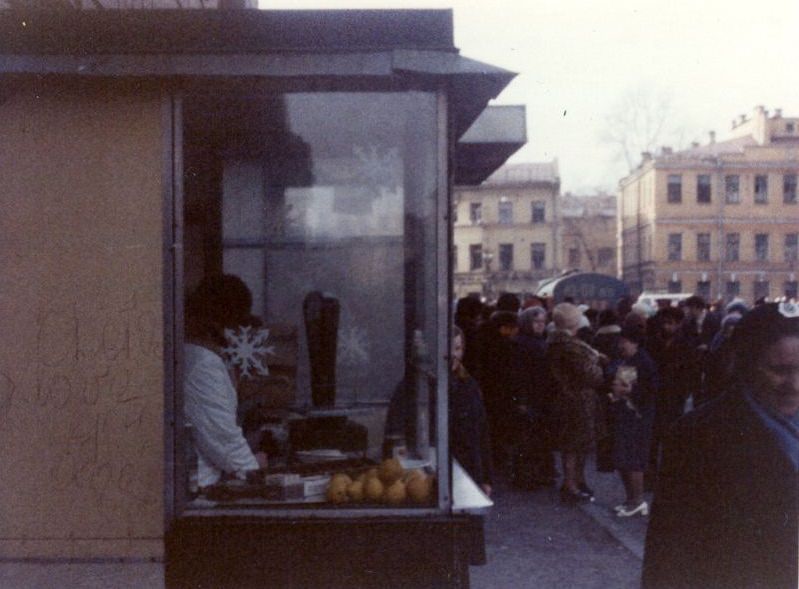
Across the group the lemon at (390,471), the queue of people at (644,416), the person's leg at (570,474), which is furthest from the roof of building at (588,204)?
the lemon at (390,471)

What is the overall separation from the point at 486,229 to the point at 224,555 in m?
77.5

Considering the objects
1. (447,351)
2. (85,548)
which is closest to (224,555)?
(85,548)

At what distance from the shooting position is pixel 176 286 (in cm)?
650

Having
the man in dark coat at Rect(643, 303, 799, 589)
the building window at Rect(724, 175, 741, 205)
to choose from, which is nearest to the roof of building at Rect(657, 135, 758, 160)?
the building window at Rect(724, 175, 741, 205)

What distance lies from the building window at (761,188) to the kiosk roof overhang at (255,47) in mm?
70760

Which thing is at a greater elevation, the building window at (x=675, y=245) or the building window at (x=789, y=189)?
the building window at (x=789, y=189)

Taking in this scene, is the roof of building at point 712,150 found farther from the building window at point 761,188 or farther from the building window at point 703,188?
the building window at point 761,188

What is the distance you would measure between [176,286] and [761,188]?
234 feet

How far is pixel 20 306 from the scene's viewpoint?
661 centimetres

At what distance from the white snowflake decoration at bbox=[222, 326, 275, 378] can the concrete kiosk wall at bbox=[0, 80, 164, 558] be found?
1.34 metres

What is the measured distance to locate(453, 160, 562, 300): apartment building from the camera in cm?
8181

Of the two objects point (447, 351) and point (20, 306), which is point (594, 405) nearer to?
point (447, 351)

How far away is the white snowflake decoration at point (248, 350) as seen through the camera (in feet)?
25.9

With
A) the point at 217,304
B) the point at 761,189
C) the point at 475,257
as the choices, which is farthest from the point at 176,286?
the point at 475,257
